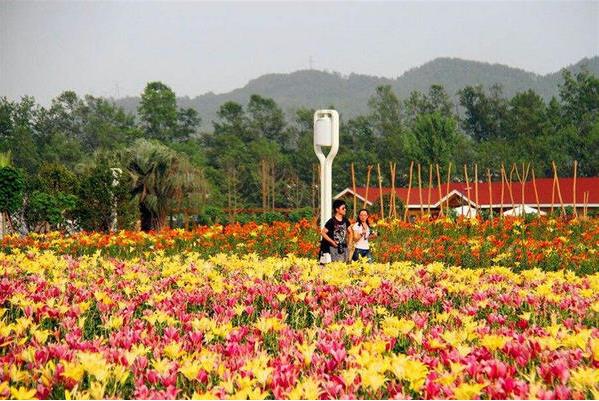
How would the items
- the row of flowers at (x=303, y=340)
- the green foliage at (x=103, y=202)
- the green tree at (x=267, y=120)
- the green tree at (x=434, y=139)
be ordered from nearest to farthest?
1. the row of flowers at (x=303, y=340)
2. the green foliage at (x=103, y=202)
3. the green tree at (x=434, y=139)
4. the green tree at (x=267, y=120)

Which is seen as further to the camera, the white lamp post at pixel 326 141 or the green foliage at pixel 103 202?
the green foliage at pixel 103 202

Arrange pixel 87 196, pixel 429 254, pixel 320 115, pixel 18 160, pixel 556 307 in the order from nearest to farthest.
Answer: pixel 556 307 < pixel 429 254 < pixel 320 115 < pixel 87 196 < pixel 18 160

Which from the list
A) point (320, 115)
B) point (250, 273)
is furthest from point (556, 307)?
point (320, 115)

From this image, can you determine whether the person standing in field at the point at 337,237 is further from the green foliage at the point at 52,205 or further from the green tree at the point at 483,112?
the green tree at the point at 483,112

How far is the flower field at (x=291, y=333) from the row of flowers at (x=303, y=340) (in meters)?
0.01

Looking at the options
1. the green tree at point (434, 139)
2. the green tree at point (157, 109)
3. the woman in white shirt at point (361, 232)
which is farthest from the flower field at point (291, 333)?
the green tree at point (157, 109)

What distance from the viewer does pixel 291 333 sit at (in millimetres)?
3850

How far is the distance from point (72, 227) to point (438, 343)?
19144mm

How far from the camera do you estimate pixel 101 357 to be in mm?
3139

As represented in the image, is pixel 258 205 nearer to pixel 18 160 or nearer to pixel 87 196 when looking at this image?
pixel 18 160

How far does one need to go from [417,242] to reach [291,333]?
1007 cm

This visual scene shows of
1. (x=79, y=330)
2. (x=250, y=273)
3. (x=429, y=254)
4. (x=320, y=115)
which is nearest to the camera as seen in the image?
(x=79, y=330)

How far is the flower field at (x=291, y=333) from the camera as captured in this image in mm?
2900

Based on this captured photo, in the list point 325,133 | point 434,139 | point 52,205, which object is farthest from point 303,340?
point 434,139
